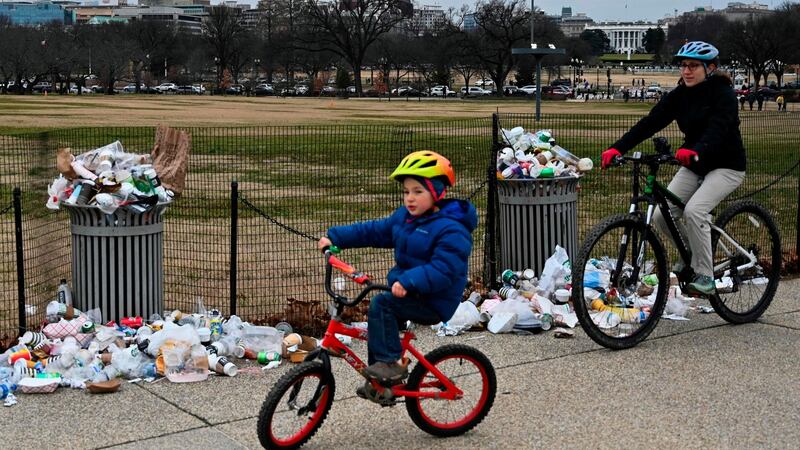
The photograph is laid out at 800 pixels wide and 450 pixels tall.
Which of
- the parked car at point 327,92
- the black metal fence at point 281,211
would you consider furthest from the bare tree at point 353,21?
the black metal fence at point 281,211

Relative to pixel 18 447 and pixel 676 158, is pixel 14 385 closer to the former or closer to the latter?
pixel 18 447

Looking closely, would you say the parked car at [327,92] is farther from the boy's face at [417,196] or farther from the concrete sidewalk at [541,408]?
the boy's face at [417,196]

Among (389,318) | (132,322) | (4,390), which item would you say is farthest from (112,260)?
(389,318)

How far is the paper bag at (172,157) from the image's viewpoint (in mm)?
7473

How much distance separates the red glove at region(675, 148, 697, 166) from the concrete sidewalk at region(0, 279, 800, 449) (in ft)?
3.93

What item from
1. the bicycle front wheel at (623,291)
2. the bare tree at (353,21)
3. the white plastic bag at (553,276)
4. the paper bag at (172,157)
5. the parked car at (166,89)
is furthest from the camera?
the parked car at (166,89)

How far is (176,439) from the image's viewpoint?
5293 millimetres

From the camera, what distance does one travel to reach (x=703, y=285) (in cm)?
740

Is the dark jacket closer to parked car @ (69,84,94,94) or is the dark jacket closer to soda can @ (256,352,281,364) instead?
soda can @ (256,352,281,364)

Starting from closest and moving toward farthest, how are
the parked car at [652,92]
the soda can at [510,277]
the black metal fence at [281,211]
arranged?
the black metal fence at [281,211] < the soda can at [510,277] < the parked car at [652,92]

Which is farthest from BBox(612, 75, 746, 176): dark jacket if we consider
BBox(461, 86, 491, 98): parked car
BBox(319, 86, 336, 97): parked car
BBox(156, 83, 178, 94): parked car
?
BBox(156, 83, 178, 94): parked car

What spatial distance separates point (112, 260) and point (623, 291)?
3265mm

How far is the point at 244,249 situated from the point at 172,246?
2.43ft

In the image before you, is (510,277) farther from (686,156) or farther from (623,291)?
(686,156)
